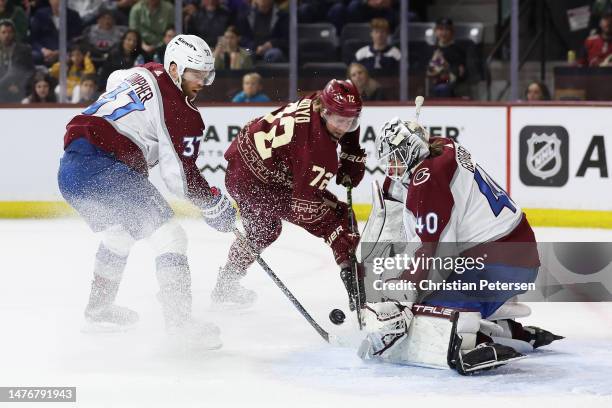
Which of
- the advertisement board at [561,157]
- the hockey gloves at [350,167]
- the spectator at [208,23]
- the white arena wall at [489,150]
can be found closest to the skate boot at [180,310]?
the hockey gloves at [350,167]

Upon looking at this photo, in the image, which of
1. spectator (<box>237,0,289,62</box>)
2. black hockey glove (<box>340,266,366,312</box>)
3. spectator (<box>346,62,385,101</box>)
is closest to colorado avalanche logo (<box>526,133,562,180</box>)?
spectator (<box>346,62,385,101</box>)

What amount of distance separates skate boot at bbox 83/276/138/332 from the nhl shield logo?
3.59 meters

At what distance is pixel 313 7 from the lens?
8328mm

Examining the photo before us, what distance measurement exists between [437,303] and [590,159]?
145 inches

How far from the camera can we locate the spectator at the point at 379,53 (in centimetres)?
807

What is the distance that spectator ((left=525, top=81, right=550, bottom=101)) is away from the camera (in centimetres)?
764

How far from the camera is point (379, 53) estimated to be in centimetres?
811

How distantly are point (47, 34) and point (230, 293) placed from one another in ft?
12.4

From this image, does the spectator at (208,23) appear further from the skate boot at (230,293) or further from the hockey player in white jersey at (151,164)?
the hockey player in white jersey at (151,164)

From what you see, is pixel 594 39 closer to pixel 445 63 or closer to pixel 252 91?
pixel 445 63

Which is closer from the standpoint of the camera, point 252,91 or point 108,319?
point 108,319

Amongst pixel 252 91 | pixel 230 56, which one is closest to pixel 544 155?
pixel 252 91

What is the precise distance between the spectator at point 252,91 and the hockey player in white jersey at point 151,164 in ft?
11.4

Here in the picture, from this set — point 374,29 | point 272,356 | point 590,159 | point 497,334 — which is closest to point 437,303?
point 497,334
